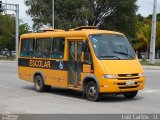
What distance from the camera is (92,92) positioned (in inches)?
560

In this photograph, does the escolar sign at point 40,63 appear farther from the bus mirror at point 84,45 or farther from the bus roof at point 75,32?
the bus mirror at point 84,45

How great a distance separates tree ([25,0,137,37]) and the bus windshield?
1607 inches

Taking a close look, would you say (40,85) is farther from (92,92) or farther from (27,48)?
(92,92)

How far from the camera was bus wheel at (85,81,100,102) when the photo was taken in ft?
46.0

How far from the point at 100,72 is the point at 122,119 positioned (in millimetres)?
3433

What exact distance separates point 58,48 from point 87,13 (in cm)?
4073

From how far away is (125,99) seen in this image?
14750 millimetres

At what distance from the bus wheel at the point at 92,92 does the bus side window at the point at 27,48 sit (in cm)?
438

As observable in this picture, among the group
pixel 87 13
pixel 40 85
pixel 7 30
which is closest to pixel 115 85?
pixel 40 85

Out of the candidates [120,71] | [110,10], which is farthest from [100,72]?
[110,10]

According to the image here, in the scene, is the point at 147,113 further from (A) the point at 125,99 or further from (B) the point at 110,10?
(B) the point at 110,10

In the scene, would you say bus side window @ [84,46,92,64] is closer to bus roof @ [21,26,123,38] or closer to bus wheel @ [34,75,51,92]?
bus roof @ [21,26,123,38]

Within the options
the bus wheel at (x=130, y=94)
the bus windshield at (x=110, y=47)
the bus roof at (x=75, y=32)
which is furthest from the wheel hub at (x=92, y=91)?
the bus roof at (x=75, y=32)

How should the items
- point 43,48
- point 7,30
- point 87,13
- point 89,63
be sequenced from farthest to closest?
1. point 7,30
2. point 87,13
3. point 43,48
4. point 89,63
